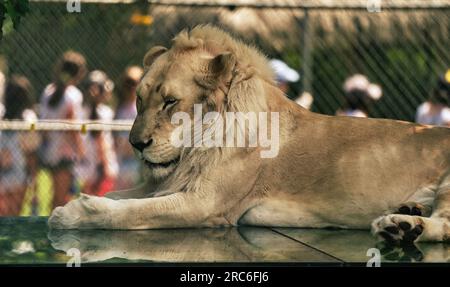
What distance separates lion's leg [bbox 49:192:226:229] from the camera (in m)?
4.32

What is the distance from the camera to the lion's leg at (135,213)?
14.2 ft

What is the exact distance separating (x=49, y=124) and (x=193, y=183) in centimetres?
320

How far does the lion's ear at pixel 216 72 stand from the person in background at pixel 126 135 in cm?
264

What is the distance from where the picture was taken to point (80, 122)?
24.6 feet

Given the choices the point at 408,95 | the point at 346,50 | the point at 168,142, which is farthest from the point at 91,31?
the point at 168,142

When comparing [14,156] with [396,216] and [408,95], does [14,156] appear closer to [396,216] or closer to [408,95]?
[408,95]

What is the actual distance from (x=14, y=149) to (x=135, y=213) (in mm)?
3523

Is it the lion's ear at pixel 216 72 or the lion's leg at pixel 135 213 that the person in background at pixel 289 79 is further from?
the lion's leg at pixel 135 213

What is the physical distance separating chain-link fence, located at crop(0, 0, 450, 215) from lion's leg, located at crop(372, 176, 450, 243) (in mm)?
3484

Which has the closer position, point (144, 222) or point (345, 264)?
point (345, 264)

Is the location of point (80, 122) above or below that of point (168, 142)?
above

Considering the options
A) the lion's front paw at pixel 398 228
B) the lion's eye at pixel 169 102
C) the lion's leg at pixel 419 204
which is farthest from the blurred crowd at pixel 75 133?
the lion's front paw at pixel 398 228

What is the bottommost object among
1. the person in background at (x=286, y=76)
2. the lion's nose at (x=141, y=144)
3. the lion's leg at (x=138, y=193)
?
the lion's leg at (x=138, y=193)
